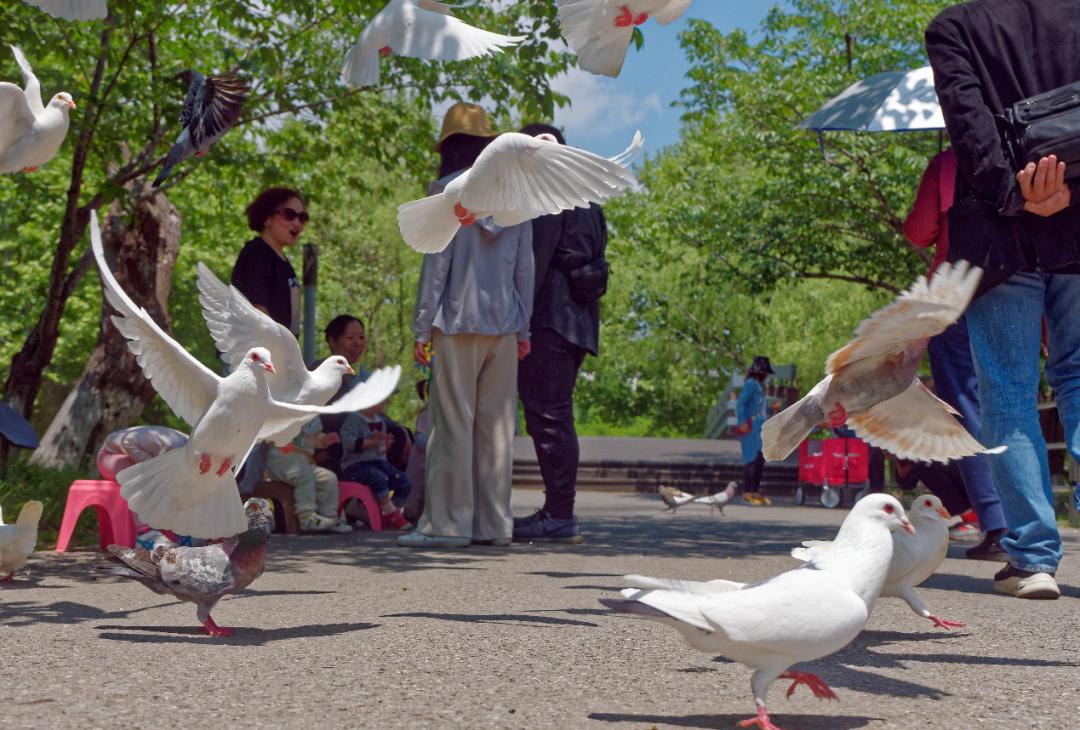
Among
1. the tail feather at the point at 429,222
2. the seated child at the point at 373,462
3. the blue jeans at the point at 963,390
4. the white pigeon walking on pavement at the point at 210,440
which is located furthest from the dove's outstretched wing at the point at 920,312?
the seated child at the point at 373,462

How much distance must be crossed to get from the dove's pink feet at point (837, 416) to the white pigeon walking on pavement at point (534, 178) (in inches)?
46.4

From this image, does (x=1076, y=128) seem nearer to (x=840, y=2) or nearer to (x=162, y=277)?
(x=162, y=277)

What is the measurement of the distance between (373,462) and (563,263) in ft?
9.38

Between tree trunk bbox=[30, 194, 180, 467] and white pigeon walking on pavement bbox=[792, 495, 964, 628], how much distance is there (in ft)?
33.7

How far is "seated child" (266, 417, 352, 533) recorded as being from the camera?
9.10 meters

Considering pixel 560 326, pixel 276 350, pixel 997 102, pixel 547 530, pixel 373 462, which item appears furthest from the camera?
pixel 373 462

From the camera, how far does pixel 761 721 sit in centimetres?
276

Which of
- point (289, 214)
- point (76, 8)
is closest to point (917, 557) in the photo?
point (76, 8)

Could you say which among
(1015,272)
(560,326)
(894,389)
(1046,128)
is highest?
(1046,128)

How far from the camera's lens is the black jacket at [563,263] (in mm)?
8047

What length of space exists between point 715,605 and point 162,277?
12.6 m

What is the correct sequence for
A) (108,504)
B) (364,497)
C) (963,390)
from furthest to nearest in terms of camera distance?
(364,497) → (108,504) → (963,390)

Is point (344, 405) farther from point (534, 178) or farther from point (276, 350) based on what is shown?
point (534, 178)

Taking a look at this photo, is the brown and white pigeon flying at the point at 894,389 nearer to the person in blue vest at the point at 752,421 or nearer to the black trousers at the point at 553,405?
the black trousers at the point at 553,405
